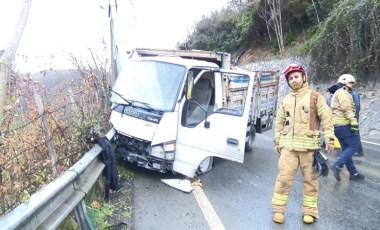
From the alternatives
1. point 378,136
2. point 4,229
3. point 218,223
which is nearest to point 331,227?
point 218,223

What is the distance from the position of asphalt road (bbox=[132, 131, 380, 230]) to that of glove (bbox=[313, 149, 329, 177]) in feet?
1.99

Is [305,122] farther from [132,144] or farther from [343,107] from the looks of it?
[132,144]

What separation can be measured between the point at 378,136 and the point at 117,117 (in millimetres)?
8880

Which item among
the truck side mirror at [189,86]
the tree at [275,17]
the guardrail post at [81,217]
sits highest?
the tree at [275,17]

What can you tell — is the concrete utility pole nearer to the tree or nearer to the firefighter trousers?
the firefighter trousers

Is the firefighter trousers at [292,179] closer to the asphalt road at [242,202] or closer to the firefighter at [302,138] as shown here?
the firefighter at [302,138]

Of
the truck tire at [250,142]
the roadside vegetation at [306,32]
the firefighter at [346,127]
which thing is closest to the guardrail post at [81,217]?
the firefighter at [346,127]

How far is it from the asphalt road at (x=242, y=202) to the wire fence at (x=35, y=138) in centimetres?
114

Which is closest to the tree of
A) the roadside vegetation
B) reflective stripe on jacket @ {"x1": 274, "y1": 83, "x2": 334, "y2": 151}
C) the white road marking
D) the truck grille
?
the roadside vegetation

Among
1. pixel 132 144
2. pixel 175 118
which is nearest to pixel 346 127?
pixel 175 118

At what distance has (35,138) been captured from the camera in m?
4.56

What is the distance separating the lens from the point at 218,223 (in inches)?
163

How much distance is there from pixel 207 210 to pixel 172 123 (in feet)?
Result: 5.52

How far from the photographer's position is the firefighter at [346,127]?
19.8 ft
